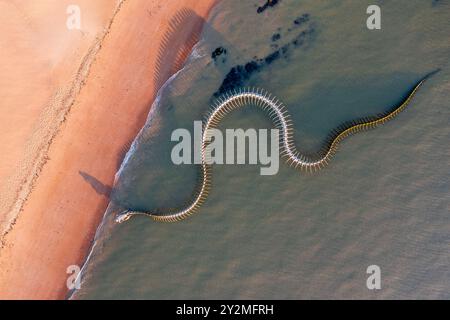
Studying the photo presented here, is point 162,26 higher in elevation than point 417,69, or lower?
Answer: higher

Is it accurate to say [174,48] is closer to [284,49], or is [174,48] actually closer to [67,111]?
[284,49]

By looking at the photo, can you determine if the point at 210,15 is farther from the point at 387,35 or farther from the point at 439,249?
the point at 439,249

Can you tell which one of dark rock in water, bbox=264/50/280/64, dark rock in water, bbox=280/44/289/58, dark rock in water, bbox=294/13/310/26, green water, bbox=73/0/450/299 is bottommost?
green water, bbox=73/0/450/299

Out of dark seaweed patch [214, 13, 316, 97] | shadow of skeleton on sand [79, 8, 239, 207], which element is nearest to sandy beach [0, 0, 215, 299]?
shadow of skeleton on sand [79, 8, 239, 207]

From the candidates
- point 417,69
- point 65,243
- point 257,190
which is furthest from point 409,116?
point 65,243

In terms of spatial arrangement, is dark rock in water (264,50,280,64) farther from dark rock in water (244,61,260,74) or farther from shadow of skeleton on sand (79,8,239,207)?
shadow of skeleton on sand (79,8,239,207)
